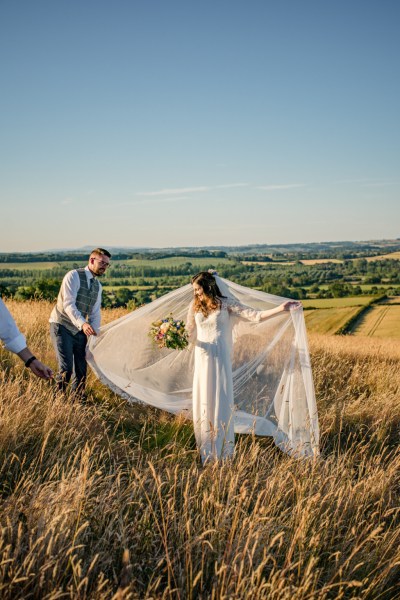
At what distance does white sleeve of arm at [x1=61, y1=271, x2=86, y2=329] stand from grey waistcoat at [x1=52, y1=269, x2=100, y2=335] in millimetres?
79

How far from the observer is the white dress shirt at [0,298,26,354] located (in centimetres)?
311

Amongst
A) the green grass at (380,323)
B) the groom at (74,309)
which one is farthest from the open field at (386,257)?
the groom at (74,309)

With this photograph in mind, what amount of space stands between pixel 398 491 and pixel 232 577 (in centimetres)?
302

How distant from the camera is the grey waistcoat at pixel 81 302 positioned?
682cm

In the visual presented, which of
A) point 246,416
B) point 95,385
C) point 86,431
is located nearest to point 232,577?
point 86,431

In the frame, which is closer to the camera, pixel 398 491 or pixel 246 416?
pixel 398 491

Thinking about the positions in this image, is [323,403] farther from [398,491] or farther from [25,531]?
[25,531]

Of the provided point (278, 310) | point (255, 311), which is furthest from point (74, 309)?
point (278, 310)

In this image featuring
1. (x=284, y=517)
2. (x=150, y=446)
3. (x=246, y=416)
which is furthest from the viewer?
(x=246, y=416)

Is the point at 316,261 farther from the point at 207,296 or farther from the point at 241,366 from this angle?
the point at 207,296

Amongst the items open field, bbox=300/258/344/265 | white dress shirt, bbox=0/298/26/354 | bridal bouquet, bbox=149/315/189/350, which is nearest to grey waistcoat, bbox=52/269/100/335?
bridal bouquet, bbox=149/315/189/350

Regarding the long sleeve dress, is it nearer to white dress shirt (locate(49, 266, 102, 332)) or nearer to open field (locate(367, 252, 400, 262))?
white dress shirt (locate(49, 266, 102, 332))

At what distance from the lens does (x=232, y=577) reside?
8.49 ft

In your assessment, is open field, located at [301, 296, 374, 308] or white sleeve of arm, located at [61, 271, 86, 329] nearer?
white sleeve of arm, located at [61, 271, 86, 329]
